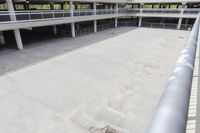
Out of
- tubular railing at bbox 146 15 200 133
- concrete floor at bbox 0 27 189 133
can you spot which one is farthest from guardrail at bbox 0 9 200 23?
tubular railing at bbox 146 15 200 133

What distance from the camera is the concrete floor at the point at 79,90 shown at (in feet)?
19.6

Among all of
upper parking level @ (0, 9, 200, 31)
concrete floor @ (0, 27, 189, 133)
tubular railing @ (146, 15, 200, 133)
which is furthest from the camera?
upper parking level @ (0, 9, 200, 31)

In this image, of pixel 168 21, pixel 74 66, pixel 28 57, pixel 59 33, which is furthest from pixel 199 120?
pixel 168 21

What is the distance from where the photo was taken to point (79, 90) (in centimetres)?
823

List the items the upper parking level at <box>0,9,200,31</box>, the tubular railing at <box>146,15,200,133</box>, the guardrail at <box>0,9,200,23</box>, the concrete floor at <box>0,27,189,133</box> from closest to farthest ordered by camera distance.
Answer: the tubular railing at <box>146,15,200,133</box> → the concrete floor at <box>0,27,189,133</box> → the upper parking level at <box>0,9,200,31</box> → the guardrail at <box>0,9,200,23</box>

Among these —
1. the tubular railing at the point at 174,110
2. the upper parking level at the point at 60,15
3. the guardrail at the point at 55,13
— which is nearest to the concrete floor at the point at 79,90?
the upper parking level at the point at 60,15

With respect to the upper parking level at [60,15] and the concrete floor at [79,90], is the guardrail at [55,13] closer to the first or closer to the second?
the upper parking level at [60,15]

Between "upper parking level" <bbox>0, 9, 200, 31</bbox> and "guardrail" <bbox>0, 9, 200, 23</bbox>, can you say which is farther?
"guardrail" <bbox>0, 9, 200, 23</bbox>

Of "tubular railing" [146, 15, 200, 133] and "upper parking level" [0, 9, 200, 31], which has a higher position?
"upper parking level" [0, 9, 200, 31]

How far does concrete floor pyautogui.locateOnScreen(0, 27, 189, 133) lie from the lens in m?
5.97

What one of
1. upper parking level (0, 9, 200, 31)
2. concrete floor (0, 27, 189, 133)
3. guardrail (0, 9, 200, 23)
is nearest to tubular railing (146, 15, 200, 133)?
concrete floor (0, 27, 189, 133)

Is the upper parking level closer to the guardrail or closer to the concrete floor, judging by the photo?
the guardrail

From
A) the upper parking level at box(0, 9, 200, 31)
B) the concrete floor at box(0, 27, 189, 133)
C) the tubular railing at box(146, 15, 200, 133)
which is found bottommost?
the concrete floor at box(0, 27, 189, 133)

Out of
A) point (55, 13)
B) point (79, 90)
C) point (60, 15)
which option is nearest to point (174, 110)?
point (79, 90)
